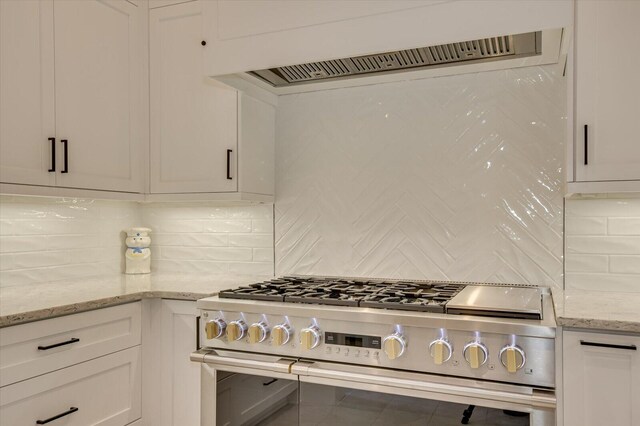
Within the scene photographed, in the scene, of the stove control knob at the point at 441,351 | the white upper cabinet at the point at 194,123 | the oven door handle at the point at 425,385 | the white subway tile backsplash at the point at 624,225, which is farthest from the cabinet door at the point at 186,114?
the white subway tile backsplash at the point at 624,225

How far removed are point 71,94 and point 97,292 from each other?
83cm

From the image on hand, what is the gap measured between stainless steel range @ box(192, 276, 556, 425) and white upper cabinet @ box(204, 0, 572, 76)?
35.9 inches

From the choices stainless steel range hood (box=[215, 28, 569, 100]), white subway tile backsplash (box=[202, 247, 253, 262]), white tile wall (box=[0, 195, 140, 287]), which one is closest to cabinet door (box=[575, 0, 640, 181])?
stainless steel range hood (box=[215, 28, 569, 100])

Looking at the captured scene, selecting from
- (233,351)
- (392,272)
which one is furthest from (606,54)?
(233,351)

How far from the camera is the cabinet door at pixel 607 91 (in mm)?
1641

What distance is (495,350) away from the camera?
1534 mm

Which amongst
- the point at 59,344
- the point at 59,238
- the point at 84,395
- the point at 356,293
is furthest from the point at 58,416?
the point at 356,293

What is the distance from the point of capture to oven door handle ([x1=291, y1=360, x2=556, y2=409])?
149 cm

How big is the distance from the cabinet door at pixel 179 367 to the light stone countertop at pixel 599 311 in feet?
4.47

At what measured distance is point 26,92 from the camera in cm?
192

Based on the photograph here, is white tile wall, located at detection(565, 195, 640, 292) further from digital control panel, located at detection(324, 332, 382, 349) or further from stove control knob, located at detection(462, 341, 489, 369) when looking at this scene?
digital control panel, located at detection(324, 332, 382, 349)

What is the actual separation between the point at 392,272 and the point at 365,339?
0.69m

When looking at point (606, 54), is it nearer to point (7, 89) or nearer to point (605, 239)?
point (605, 239)

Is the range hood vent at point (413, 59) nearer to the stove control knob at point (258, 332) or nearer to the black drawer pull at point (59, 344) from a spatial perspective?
the stove control knob at point (258, 332)
